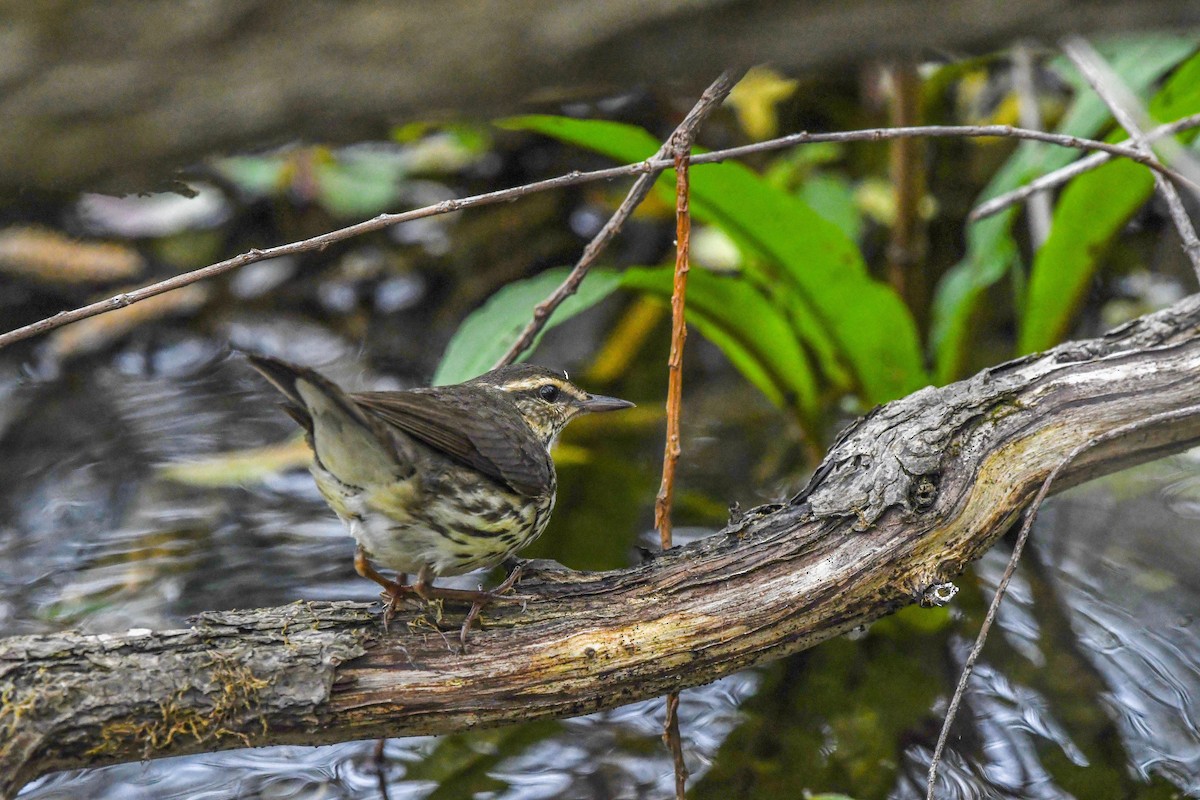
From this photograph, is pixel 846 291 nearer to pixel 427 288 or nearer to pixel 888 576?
pixel 888 576

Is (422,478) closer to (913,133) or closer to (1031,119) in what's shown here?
(913,133)

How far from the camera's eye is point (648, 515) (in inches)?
229

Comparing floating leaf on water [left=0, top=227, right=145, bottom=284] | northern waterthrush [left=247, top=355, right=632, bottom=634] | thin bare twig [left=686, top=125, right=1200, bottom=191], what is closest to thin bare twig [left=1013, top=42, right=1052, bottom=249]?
thin bare twig [left=686, top=125, right=1200, bottom=191]

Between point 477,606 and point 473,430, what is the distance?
0.60m

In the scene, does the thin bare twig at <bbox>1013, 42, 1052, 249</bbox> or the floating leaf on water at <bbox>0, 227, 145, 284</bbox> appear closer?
the thin bare twig at <bbox>1013, 42, 1052, 249</bbox>

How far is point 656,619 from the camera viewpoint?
3111 millimetres

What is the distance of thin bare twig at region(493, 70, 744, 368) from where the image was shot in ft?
11.5

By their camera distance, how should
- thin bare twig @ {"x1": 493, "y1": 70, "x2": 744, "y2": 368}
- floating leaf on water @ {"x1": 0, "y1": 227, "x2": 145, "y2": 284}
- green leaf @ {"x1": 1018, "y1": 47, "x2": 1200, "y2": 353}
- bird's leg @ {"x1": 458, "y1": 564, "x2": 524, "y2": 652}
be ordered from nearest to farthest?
1. bird's leg @ {"x1": 458, "y1": 564, "x2": 524, "y2": 652}
2. thin bare twig @ {"x1": 493, "y1": 70, "x2": 744, "y2": 368}
3. green leaf @ {"x1": 1018, "y1": 47, "x2": 1200, "y2": 353}
4. floating leaf on water @ {"x1": 0, "y1": 227, "x2": 145, "y2": 284}

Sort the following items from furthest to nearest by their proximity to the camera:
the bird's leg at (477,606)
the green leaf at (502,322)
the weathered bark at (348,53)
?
the green leaf at (502,322), the bird's leg at (477,606), the weathered bark at (348,53)

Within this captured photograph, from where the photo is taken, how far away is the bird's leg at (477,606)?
3.04m

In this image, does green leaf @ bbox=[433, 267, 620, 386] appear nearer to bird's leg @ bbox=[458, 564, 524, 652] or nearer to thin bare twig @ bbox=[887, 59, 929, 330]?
bird's leg @ bbox=[458, 564, 524, 652]

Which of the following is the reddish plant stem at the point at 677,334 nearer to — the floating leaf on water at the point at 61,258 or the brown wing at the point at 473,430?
the brown wing at the point at 473,430

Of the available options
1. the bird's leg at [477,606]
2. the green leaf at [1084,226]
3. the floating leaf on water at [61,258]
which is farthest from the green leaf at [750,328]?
the floating leaf on water at [61,258]

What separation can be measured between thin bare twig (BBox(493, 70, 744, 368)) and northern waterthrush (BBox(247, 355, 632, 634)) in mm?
472
